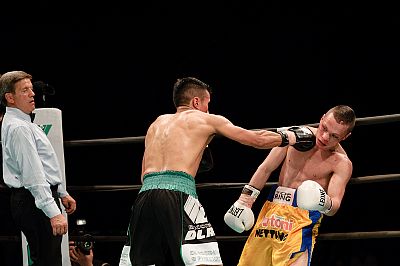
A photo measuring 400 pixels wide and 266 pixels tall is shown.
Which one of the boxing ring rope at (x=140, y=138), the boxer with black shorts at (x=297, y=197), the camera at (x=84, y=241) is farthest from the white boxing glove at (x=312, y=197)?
the camera at (x=84, y=241)

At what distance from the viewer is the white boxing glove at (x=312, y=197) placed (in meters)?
2.65

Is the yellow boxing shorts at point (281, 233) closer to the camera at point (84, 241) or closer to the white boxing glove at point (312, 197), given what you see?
the white boxing glove at point (312, 197)

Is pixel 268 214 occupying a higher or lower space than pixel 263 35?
lower

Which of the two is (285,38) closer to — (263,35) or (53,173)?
(263,35)

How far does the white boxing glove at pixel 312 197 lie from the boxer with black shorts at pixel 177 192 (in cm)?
21

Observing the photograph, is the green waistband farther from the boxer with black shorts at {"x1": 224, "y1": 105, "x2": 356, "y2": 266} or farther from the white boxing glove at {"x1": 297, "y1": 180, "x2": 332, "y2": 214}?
the white boxing glove at {"x1": 297, "y1": 180, "x2": 332, "y2": 214}

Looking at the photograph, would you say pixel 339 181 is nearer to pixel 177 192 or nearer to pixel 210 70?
pixel 177 192

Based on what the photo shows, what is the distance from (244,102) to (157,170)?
3637 millimetres

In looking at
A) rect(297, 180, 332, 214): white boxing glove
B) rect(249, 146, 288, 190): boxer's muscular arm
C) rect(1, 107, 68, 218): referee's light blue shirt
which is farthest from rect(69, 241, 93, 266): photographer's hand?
rect(297, 180, 332, 214): white boxing glove

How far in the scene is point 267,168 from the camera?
9.82 ft

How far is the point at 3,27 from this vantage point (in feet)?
21.4

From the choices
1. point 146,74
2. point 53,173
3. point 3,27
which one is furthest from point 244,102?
point 53,173

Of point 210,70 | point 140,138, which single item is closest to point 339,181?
point 140,138

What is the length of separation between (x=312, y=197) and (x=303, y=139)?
0.27 meters
